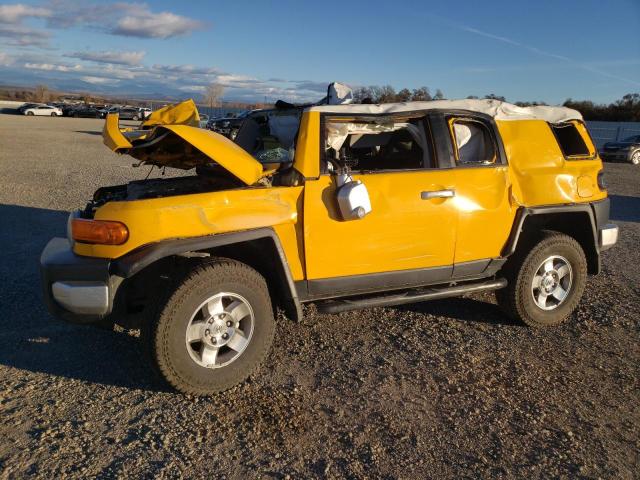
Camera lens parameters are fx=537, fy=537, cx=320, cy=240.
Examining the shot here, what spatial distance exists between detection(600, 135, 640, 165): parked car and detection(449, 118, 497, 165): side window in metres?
23.6

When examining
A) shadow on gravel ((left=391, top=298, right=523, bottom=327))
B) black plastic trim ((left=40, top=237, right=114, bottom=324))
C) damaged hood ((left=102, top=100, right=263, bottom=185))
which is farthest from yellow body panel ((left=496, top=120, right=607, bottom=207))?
black plastic trim ((left=40, top=237, right=114, bottom=324))

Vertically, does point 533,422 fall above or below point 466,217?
below

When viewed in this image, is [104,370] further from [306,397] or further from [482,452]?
[482,452]

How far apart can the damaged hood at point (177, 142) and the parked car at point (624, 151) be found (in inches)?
996

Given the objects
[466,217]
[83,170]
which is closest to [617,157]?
[83,170]

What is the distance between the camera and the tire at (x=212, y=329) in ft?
11.2

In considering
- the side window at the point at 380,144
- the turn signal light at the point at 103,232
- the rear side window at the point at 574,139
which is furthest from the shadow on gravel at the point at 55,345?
the rear side window at the point at 574,139

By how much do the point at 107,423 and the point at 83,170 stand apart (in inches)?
507

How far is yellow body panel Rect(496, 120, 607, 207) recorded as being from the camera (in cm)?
463

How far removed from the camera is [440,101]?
4.59 meters

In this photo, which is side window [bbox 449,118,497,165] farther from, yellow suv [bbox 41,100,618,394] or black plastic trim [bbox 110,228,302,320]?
black plastic trim [bbox 110,228,302,320]

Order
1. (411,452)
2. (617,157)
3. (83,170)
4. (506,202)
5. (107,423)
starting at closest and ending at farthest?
(411,452) → (107,423) → (506,202) → (83,170) → (617,157)

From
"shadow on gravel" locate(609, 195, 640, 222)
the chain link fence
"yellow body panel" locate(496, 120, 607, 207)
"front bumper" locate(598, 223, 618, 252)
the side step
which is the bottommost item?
"shadow on gravel" locate(609, 195, 640, 222)

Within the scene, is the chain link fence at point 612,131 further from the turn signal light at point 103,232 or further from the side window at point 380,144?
the turn signal light at point 103,232
